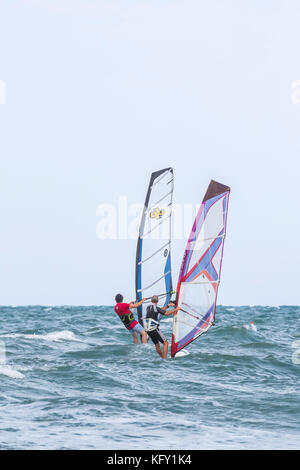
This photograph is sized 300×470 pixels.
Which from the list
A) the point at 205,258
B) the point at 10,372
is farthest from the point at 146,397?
→ the point at 205,258

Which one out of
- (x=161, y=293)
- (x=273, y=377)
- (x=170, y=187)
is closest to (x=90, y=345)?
(x=161, y=293)

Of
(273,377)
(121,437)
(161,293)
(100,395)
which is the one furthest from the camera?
(161,293)

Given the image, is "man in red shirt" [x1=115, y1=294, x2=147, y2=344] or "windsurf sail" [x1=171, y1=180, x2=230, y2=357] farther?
"man in red shirt" [x1=115, y1=294, x2=147, y2=344]

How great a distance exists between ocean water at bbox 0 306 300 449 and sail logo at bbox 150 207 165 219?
11.0ft

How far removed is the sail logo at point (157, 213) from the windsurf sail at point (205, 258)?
3045 mm

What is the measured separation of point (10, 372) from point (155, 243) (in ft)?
17.9

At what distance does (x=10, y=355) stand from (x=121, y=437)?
725cm

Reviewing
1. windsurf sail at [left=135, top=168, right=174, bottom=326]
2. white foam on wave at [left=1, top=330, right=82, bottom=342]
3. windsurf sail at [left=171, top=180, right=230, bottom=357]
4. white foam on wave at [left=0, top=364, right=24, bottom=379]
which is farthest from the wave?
white foam on wave at [left=1, top=330, right=82, bottom=342]

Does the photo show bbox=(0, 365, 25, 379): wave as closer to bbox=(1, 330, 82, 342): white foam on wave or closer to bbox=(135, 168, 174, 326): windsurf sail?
bbox=(135, 168, 174, 326): windsurf sail

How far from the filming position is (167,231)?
623 inches

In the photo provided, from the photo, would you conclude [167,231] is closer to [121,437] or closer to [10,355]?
[10,355]

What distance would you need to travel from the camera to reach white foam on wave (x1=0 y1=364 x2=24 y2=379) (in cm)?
1133

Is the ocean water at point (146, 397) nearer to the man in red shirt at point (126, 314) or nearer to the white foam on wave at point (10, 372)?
the white foam on wave at point (10, 372)

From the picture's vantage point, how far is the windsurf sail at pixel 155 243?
15.5m
